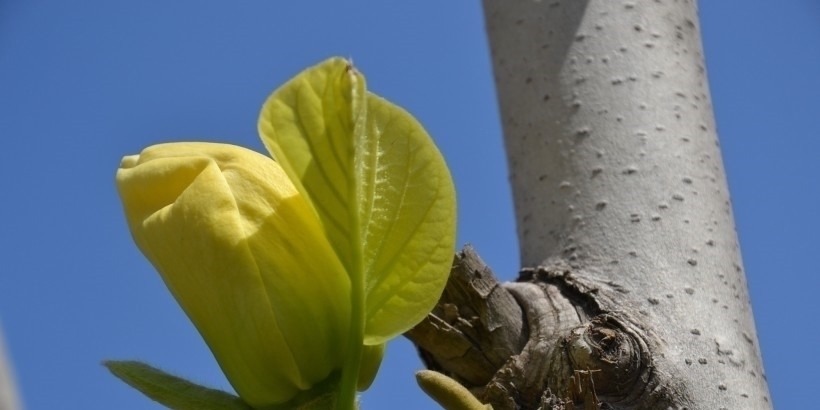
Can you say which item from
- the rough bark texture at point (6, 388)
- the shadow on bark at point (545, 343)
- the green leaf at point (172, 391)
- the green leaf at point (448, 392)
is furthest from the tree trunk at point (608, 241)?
the rough bark texture at point (6, 388)

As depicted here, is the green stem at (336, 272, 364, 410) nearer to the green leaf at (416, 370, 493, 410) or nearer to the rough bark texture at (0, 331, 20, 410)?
the green leaf at (416, 370, 493, 410)

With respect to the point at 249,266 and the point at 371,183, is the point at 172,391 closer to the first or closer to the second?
the point at 249,266

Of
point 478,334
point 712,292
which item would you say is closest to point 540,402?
point 478,334

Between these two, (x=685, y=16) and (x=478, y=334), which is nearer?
(x=478, y=334)

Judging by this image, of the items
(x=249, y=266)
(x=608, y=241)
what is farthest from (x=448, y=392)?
(x=608, y=241)

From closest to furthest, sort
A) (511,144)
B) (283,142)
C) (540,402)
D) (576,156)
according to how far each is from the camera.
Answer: (283,142), (540,402), (576,156), (511,144)

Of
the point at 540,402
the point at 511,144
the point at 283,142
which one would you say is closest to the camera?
the point at 283,142

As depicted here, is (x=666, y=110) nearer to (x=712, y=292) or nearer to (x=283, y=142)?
(x=712, y=292)
